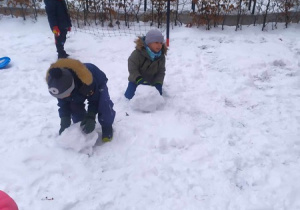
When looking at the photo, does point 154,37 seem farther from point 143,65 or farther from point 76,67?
point 76,67

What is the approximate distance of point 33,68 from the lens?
17.0 ft

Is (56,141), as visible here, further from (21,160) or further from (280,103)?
(280,103)

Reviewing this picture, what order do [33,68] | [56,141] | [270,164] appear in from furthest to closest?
[33,68], [56,141], [270,164]

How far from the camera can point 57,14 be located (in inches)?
207

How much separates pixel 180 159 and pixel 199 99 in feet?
4.53

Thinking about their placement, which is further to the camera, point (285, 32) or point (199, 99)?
point (285, 32)

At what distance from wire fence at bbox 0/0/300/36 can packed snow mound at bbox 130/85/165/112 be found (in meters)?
3.18

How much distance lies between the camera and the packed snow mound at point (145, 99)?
12.4 ft

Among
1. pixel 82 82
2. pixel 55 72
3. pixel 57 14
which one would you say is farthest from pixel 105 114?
pixel 57 14

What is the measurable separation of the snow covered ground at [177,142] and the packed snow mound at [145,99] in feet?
0.10

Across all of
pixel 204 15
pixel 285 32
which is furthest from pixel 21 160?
pixel 285 32

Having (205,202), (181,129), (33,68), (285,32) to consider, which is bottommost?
(205,202)

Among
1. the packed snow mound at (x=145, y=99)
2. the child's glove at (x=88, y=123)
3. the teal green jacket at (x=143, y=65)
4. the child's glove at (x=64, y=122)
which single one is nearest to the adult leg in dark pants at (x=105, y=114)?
the child's glove at (x=88, y=123)

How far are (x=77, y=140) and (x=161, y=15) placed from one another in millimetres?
4641
